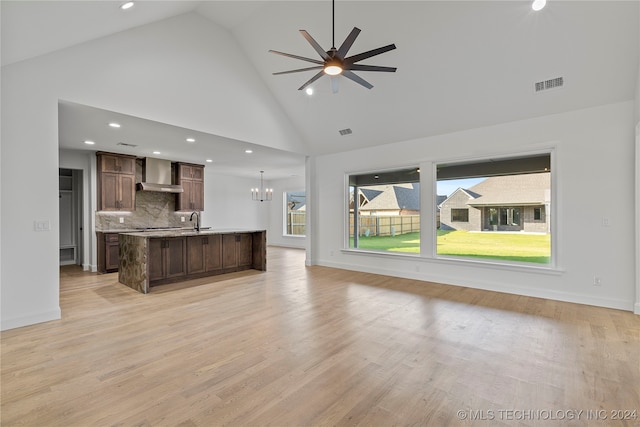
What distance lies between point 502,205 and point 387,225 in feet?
7.72

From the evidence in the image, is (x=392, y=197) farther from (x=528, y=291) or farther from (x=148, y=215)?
(x=148, y=215)

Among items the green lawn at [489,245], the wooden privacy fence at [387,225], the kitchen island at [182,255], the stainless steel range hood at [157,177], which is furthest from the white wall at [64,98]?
the green lawn at [489,245]

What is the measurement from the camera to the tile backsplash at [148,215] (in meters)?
7.07

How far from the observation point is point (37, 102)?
3.44 m

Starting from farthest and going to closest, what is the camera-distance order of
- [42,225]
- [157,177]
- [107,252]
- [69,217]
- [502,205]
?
[69,217] → [157,177] → [107,252] → [502,205] → [42,225]

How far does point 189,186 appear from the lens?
8289 millimetres

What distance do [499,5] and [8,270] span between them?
20.9 feet

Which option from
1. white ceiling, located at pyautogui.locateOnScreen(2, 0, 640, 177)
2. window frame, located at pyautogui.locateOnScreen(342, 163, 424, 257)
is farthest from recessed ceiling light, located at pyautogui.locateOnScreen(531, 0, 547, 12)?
window frame, located at pyautogui.locateOnScreen(342, 163, 424, 257)

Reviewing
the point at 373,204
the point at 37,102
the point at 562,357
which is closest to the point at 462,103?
the point at 373,204

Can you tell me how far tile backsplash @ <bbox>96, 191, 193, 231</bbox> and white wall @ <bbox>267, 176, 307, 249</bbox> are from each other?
13.1 ft

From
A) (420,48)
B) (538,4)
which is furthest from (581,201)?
(420,48)

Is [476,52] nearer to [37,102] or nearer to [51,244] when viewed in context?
[37,102]

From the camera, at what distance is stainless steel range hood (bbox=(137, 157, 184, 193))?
24.0ft

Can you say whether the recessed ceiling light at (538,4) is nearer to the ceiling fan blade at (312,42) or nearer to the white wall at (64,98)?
the ceiling fan blade at (312,42)
